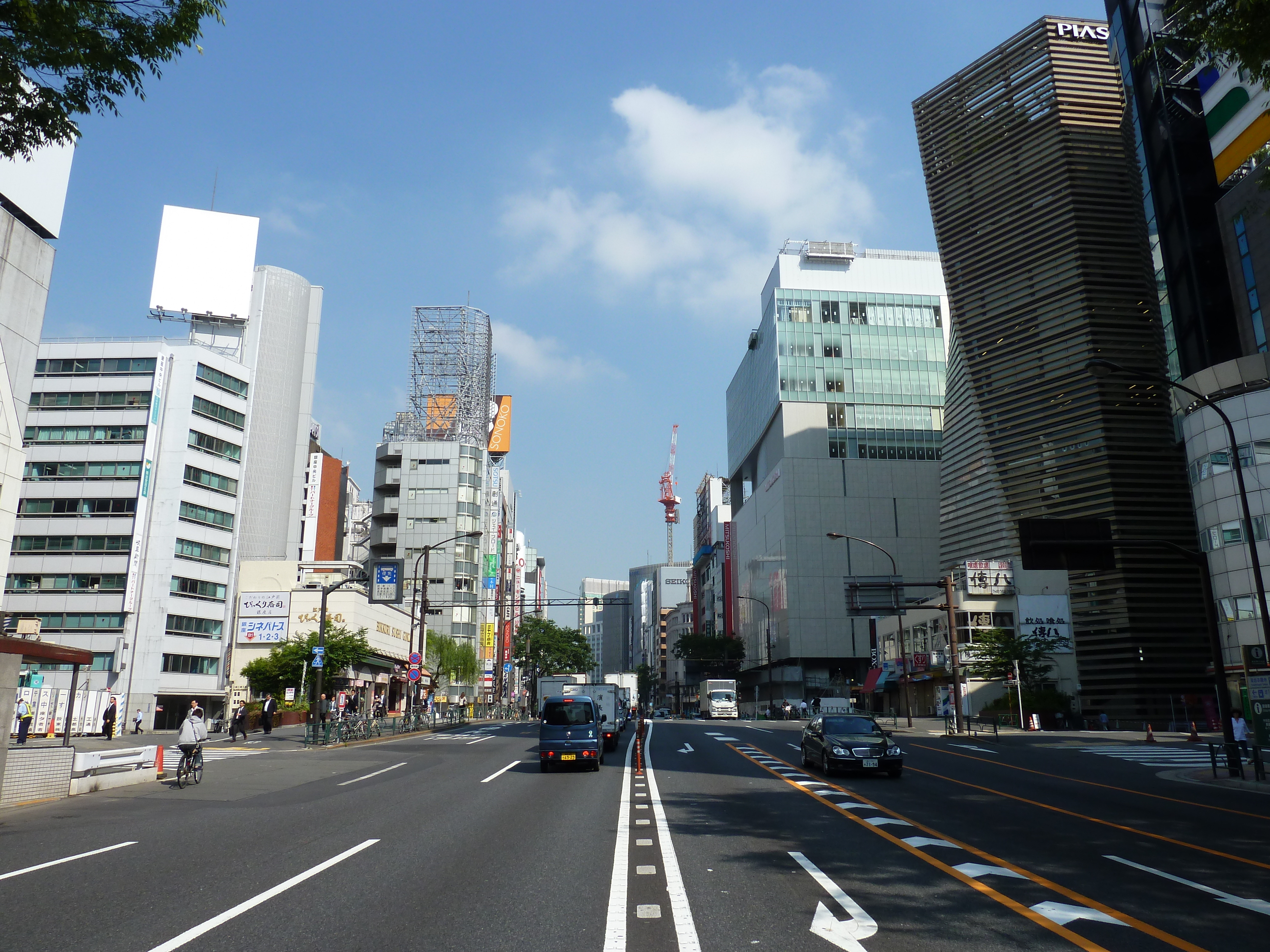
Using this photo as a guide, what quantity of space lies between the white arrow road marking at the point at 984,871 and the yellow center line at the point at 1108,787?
26.2 ft

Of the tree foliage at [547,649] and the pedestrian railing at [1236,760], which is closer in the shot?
the pedestrian railing at [1236,760]

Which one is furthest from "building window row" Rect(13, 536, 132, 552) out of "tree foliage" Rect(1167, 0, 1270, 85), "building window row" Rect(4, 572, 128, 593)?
"tree foliage" Rect(1167, 0, 1270, 85)

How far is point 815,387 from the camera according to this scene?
117 m

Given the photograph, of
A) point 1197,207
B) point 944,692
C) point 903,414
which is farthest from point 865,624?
point 1197,207

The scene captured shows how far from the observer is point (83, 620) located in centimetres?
6147

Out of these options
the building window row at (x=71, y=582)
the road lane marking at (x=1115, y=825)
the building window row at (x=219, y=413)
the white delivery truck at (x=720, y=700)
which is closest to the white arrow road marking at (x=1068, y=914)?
the road lane marking at (x=1115, y=825)

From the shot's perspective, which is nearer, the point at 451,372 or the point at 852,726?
the point at 852,726

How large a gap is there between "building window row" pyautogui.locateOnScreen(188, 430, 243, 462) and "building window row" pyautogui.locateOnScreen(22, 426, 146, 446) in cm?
338

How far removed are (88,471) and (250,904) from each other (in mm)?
65450

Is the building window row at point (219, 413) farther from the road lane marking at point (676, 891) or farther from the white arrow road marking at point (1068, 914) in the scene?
the white arrow road marking at point (1068, 914)

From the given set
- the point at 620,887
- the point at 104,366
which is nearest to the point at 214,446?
the point at 104,366

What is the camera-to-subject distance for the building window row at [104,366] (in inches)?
2527

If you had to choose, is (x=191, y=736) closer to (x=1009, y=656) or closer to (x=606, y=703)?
(x=606, y=703)

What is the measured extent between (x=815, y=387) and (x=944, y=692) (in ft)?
184
